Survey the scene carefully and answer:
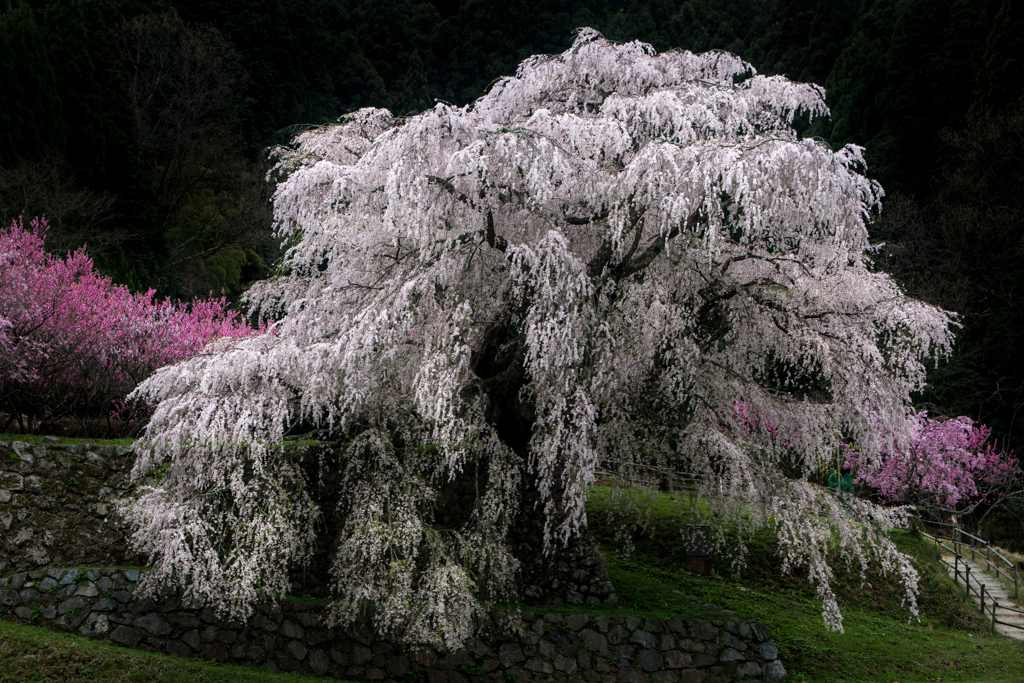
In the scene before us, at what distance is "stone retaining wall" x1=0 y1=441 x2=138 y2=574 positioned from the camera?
314 inches

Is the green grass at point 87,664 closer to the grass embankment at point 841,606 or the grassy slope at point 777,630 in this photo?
the grassy slope at point 777,630

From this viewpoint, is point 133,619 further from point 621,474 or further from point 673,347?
point 673,347

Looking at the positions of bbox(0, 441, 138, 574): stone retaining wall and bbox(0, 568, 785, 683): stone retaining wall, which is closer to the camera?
bbox(0, 568, 785, 683): stone retaining wall

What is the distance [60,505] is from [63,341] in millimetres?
2730

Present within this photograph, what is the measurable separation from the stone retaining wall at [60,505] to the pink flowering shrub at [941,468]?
41.0ft

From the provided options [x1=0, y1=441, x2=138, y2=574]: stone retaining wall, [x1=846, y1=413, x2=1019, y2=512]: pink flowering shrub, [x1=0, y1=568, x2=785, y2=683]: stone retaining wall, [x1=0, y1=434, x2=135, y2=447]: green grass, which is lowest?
[x1=0, y1=568, x2=785, y2=683]: stone retaining wall

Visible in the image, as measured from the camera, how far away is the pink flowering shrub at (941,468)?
15.1 metres

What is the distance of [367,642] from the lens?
7.82 meters

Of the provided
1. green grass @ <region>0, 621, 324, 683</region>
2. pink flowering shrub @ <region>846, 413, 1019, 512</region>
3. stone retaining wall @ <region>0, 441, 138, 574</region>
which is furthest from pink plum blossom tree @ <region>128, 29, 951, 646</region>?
pink flowering shrub @ <region>846, 413, 1019, 512</region>

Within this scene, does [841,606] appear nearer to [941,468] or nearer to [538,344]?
[941,468]

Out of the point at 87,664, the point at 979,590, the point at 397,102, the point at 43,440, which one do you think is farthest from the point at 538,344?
the point at 397,102

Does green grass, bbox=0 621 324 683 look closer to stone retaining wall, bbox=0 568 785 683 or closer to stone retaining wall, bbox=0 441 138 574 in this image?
stone retaining wall, bbox=0 568 785 683

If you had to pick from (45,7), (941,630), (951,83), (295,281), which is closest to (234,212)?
(45,7)

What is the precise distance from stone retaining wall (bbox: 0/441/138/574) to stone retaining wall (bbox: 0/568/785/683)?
1.22ft
